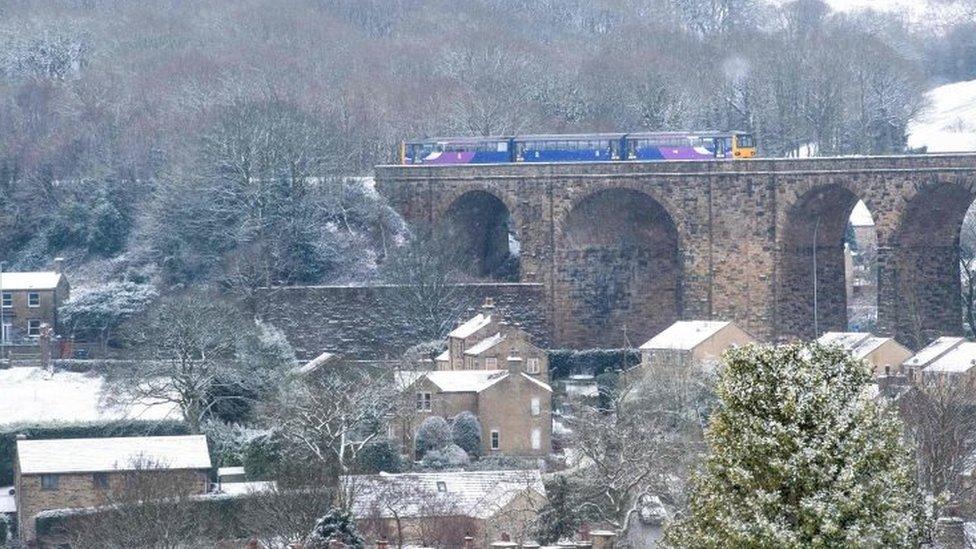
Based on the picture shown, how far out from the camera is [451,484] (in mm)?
53219

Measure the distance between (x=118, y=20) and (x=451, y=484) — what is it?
7490 centimetres

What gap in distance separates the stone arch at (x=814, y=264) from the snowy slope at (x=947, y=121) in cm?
3159

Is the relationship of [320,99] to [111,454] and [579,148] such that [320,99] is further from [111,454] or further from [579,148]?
[111,454]

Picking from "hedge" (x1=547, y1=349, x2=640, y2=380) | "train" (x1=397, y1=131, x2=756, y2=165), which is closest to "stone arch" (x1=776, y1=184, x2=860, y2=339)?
"train" (x1=397, y1=131, x2=756, y2=165)

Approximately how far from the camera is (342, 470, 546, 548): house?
48.7 meters

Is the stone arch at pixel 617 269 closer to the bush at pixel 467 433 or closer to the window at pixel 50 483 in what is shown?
the bush at pixel 467 433

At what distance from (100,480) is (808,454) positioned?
109 ft

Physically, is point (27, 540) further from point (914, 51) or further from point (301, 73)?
point (914, 51)

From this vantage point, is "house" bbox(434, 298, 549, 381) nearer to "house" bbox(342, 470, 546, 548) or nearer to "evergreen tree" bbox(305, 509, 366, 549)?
"house" bbox(342, 470, 546, 548)

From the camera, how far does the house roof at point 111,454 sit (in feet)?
180

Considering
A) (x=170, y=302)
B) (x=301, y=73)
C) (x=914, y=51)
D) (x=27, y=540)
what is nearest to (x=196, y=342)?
(x=170, y=302)

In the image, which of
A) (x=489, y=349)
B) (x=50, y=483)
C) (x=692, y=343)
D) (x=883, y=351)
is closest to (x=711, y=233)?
(x=692, y=343)

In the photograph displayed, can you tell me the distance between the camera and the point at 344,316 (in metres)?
74.6

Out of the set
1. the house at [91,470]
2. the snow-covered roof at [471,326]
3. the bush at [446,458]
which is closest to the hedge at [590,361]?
the snow-covered roof at [471,326]
